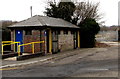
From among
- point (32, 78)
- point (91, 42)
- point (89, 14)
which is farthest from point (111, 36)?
point (32, 78)

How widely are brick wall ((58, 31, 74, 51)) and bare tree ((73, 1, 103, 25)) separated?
7.85m

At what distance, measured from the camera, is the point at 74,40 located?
87.0ft

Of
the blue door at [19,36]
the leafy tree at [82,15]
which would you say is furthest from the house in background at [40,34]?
the leafy tree at [82,15]

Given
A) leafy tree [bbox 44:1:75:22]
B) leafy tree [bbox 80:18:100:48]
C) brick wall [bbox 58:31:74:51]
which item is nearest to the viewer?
brick wall [bbox 58:31:74:51]

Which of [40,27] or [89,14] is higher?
[89,14]

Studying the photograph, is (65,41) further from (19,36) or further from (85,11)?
(85,11)

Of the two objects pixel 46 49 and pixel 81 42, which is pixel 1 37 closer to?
pixel 46 49

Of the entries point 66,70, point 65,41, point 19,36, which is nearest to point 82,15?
point 65,41

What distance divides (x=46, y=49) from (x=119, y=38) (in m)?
31.7

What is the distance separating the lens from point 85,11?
3466 cm

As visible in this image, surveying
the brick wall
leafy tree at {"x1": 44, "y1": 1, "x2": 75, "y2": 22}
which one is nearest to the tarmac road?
the brick wall

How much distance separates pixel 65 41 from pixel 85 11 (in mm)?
12393

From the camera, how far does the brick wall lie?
22328 millimetres

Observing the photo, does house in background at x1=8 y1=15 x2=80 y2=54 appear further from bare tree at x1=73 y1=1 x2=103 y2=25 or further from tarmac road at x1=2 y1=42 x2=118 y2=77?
bare tree at x1=73 y1=1 x2=103 y2=25
